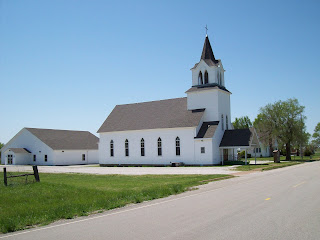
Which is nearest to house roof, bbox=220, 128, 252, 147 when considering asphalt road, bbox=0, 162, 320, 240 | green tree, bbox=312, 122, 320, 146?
asphalt road, bbox=0, 162, 320, 240

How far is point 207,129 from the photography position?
45438mm

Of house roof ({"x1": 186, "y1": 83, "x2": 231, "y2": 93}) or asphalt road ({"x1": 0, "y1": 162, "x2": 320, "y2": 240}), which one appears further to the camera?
house roof ({"x1": 186, "y1": 83, "x2": 231, "y2": 93})

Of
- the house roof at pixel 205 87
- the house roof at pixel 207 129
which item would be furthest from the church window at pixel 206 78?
the house roof at pixel 207 129

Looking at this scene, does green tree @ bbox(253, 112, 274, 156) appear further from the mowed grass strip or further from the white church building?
the mowed grass strip

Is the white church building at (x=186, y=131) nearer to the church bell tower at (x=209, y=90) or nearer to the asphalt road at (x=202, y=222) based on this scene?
the church bell tower at (x=209, y=90)

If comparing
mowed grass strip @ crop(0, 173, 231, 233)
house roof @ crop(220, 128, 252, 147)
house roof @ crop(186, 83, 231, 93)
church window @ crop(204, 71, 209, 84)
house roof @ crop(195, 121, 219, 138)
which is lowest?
mowed grass strip @ crop(0, 173, 231, 233)

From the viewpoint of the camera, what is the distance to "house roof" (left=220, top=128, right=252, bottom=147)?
145 feet

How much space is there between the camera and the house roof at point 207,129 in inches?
1746

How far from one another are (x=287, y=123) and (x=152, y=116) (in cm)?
2414

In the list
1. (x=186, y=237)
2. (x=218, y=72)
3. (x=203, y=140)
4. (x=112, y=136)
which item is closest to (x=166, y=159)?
(x=203, y=140)

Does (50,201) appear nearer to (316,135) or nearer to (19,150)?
(19,150)

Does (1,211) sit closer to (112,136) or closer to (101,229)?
(101,229)

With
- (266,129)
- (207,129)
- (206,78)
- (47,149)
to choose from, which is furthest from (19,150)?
(266,129)

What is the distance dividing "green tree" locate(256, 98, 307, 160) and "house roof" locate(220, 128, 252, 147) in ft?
49.5
